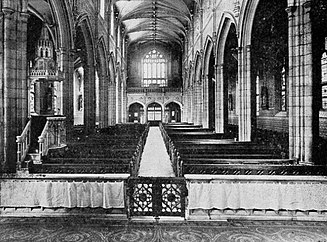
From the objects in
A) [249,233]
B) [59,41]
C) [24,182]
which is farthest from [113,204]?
[59,41]

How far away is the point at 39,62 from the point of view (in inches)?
378

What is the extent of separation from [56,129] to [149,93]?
25216mm

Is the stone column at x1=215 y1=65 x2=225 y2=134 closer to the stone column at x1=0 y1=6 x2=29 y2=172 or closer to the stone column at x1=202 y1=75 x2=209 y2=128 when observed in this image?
the stone column at x1=202 y1=75 x2=209 y2=128

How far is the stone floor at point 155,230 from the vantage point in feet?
15.3

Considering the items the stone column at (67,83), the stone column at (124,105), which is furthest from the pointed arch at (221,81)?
the stone column at (124,105)

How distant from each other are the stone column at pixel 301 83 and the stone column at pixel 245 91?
3.74m

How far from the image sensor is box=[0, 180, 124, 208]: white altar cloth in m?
5.72

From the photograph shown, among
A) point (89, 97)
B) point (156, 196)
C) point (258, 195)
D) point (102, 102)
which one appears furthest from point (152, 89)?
point (156, 196)

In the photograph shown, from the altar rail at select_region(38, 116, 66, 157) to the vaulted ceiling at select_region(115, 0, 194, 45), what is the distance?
52.2ft

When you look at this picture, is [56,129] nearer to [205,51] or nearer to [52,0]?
[52,0]

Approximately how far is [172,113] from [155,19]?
1162 cm

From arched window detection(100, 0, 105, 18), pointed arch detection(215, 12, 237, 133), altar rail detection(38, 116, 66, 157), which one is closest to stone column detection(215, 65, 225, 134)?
pointed arch detection(215, 12, 237, 133)

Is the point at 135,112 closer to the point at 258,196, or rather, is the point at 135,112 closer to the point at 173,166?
the point at 173,166

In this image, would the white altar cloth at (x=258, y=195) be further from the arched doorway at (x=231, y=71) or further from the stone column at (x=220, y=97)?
the stone column at (x=220, y=97)
